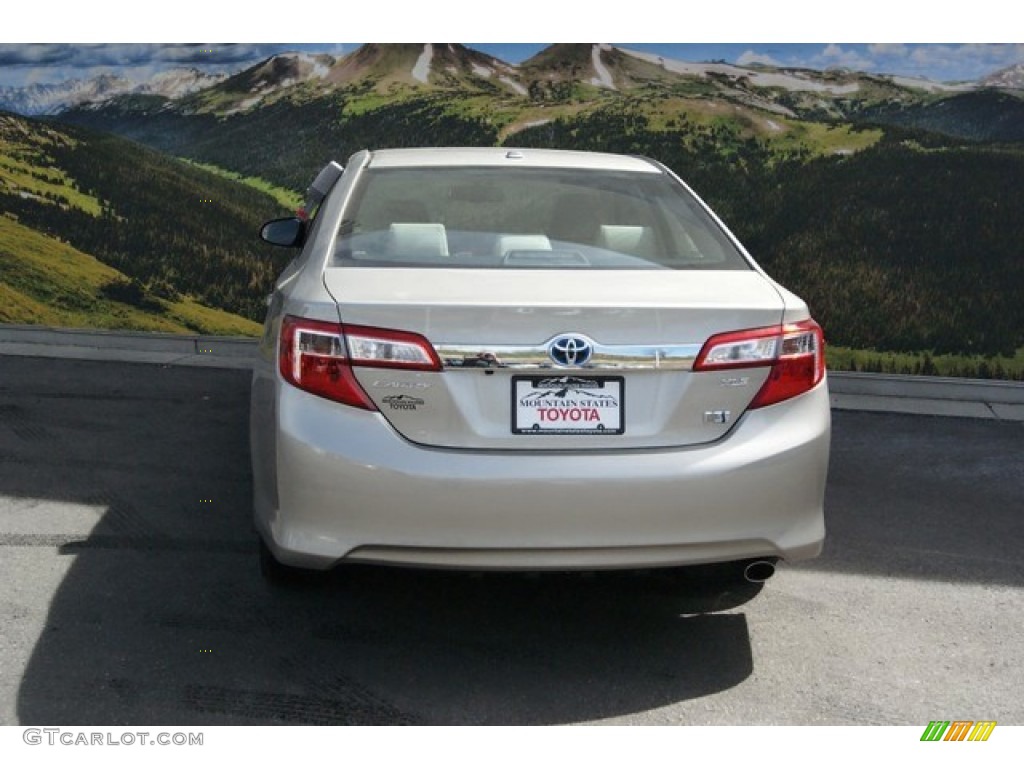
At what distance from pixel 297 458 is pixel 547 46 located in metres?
7.51

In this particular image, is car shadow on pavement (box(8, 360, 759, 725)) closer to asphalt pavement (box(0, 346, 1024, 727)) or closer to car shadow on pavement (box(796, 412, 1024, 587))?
asphalt pavement (box(0, 346, 1024, 727))

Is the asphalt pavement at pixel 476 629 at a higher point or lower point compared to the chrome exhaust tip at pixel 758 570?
lower

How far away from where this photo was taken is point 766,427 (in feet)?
12.6

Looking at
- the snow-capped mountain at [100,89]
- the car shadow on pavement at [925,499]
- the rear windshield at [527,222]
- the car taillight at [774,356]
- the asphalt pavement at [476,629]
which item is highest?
the rear windshield at [527,222]

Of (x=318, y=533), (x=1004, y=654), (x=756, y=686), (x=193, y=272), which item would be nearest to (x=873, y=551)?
(x=1004, y=654)

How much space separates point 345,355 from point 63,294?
26.6 ft

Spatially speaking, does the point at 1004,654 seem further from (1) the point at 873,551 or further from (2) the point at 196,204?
(2) the point at 196,204

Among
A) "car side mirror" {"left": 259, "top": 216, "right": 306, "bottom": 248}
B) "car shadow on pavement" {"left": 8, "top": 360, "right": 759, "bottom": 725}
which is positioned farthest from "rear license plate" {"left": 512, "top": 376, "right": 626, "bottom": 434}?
"car side mirror" {"left": 259, "top": 216, "right": 306, "bottom": 248}
